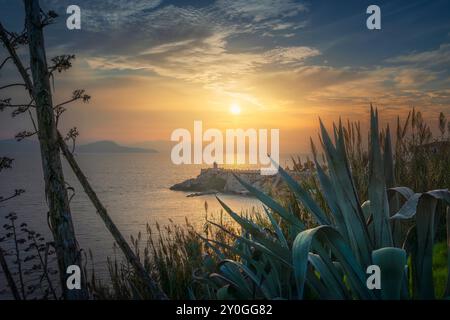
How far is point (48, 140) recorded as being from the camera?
2.79 m

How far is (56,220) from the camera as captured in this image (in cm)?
287

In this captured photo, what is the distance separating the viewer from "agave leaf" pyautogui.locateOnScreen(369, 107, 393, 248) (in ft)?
6.96

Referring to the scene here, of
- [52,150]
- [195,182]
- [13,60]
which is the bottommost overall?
[195,182]

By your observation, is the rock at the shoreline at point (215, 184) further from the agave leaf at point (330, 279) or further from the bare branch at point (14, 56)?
the agave leaf at point (330, 279)

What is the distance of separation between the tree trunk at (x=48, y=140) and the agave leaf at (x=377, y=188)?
204 cm

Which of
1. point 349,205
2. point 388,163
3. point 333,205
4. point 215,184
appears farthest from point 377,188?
point 215,184

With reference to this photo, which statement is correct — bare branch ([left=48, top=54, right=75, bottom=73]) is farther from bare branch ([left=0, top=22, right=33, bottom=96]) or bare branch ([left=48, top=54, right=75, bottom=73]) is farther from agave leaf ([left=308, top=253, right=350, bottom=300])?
agave leaf ([left=308, top=253, right=350, bottom=300])

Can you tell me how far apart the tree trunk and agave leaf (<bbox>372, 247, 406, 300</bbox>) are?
211cm

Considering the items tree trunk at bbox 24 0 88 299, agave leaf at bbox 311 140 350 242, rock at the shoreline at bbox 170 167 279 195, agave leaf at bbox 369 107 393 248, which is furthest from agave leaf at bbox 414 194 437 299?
rock at the shoreline at bbox 170 167 279 195

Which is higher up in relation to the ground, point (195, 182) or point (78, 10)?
point (78, 10)
